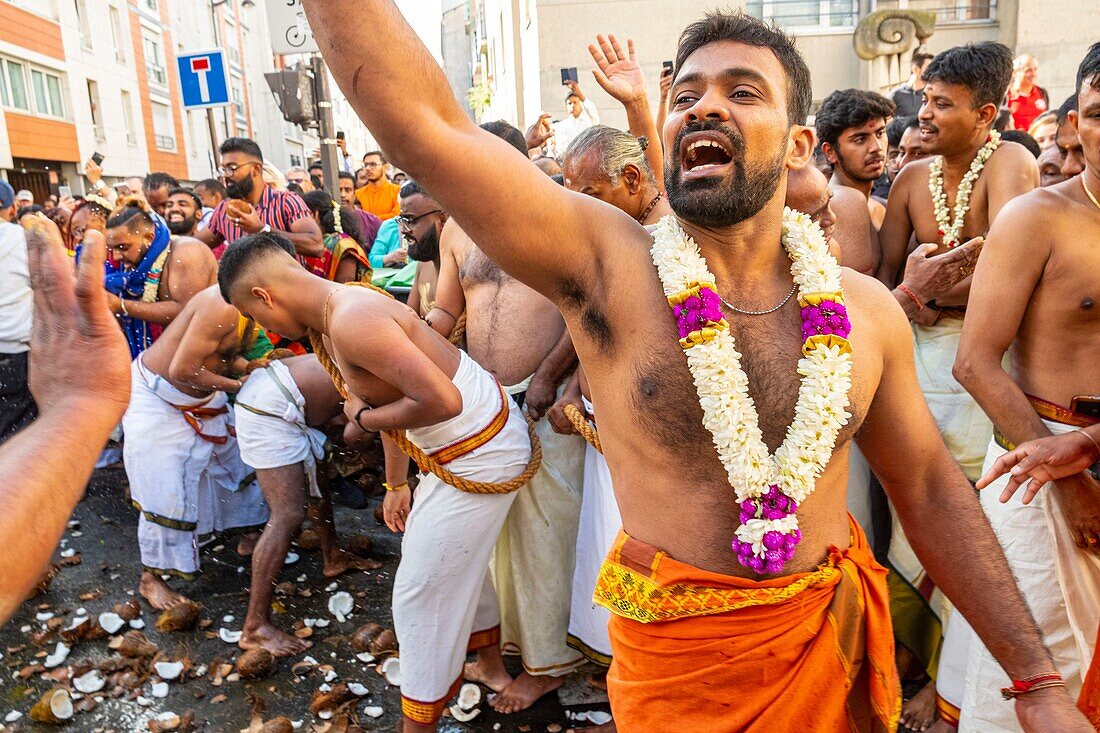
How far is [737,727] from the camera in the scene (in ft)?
5.93

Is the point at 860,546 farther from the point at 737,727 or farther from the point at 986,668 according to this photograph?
the point at 986,668

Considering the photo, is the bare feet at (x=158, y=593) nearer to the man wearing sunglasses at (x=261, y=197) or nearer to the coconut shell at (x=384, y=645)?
the coconut shell at (x=384, y=645)

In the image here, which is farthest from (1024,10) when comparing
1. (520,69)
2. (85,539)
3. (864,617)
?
(85,539)

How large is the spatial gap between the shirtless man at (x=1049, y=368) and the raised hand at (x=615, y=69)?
1.41 m

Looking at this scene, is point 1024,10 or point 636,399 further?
point 1024,10

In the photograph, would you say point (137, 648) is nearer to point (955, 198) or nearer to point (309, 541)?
point (309, 541)

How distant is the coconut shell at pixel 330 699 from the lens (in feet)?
11.4

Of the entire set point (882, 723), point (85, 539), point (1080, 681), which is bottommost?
point (85, 539)

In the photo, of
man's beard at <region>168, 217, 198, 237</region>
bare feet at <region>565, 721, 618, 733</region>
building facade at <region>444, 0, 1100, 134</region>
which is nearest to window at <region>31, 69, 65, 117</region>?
building facade at <region>444, 0, 1100, 134</region>

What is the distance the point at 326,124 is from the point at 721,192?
7.29 m

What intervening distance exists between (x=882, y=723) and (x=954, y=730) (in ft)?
4.84

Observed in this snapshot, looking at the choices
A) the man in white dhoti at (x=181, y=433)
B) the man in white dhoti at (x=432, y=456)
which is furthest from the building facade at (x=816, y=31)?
the man in white dhoti at (x=432, y=456)

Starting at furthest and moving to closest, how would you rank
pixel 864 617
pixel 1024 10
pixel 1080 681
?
pixel 1024 10 → pixel 1080 681 → pixel 864 617

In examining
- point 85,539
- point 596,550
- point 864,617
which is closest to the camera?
point 864,617
